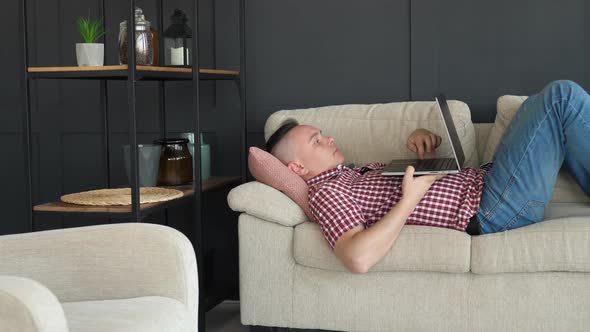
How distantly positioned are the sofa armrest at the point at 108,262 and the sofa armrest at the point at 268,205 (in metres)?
0.77

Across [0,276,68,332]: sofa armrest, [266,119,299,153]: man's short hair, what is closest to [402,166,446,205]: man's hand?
[266,119,299,153]: man's short hair

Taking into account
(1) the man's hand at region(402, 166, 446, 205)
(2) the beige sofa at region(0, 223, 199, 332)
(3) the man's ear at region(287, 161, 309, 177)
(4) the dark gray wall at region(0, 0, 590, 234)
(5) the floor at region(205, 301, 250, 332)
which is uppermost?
(4) the dark gray wall at region(0, 0, 590, 234)

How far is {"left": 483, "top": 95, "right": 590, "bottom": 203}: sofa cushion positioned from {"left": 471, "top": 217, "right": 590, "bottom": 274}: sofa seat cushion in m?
0.51

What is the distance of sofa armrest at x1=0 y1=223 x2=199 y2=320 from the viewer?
6.20ft

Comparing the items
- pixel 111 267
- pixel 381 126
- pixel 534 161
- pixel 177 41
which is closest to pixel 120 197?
pixel 177 41

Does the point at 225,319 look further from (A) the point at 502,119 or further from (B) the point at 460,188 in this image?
(A) the point at 502,119

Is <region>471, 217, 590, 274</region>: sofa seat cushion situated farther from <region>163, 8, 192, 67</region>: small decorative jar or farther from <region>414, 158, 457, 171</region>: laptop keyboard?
<region>163, 8, 192, 67</region>: small decorative jar

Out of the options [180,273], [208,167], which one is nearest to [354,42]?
[208,167]

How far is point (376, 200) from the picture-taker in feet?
8.87

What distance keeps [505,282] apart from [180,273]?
1.12m

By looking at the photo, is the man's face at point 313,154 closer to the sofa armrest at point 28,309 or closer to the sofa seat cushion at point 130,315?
the sofa seat cushion at point 130,315

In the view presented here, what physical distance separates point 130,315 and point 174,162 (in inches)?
59.9

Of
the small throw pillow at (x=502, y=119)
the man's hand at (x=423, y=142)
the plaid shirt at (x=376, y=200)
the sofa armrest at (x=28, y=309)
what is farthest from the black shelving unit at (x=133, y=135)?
the sofa armrest at (x=28, y=309)

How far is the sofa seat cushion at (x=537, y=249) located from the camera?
2434 mm
